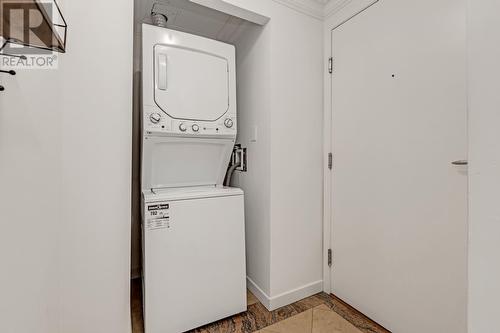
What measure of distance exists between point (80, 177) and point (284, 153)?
1247mm

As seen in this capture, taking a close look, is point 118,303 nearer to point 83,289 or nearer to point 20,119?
point 83,289

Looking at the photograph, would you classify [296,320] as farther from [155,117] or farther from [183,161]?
[155,117]

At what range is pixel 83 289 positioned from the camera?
1124 mm

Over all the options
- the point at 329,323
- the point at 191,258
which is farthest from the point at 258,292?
the point at 191,258

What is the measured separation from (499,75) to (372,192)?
1157mm

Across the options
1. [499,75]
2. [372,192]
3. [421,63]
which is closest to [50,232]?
[499,75]

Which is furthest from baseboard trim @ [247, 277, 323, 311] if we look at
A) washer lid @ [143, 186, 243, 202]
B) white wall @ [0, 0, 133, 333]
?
white wall @ [0, 0, 133, 333]

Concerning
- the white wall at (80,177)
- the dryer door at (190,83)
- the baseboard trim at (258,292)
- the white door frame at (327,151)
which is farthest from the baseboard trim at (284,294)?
the dryer door at (190,83)

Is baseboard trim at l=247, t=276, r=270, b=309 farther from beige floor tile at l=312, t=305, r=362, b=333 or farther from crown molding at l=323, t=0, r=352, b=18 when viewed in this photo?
crown molding at l=323, t=0, r=352, b=18

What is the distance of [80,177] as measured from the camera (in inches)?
43.8

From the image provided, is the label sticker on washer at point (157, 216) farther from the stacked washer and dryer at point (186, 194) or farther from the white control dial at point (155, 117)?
the white control dial at point (155, 117)

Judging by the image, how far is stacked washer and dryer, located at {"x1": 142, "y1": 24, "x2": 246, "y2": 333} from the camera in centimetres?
140

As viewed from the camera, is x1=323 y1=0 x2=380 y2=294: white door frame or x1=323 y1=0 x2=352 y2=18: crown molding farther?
x1=323 y1=0 x2=380 y2=294: white door frame

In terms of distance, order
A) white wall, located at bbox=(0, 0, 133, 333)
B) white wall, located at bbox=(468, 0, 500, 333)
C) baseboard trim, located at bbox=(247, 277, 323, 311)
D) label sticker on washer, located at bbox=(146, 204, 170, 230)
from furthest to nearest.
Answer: baseboard trim, located at bbox=(247, 277, 323, 311), label sticker on washer, located at bbox=(146, 204, 170, 230), white wall, located at bbox=(0, 0, 133, 333), white wall, located at bbox=(468, 0, 500, 333)
